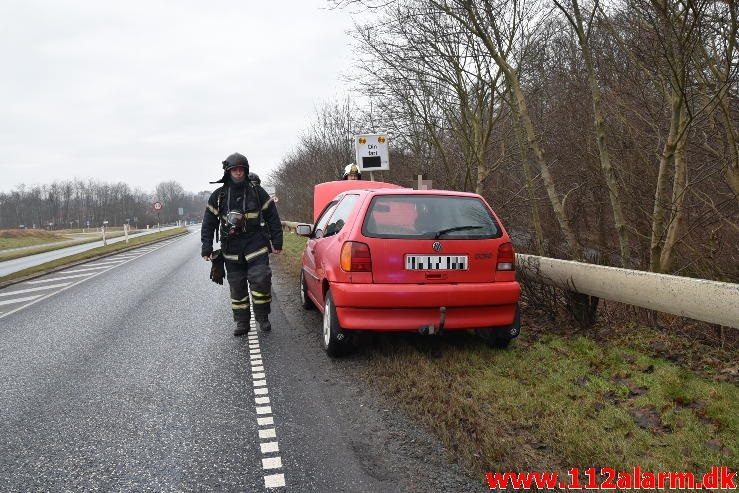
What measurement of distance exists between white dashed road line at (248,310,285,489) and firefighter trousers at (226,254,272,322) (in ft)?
3.32

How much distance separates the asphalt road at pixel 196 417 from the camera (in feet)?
8.96

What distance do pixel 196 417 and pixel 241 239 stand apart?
2773 mm

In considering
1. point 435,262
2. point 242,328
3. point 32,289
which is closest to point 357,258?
point 435,262

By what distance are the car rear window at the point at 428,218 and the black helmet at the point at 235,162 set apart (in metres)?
1.94

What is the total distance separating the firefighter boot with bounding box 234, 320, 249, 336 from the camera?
596cm

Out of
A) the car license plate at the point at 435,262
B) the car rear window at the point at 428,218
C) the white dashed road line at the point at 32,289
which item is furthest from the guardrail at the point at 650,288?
the white dashed road line at the point at 32,289

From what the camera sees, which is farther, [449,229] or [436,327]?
[449,229]

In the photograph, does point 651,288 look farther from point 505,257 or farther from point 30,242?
point 30,242

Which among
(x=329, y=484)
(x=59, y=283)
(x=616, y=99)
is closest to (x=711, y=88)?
(x=616, y=99)

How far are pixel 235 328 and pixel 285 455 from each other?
11.7 feet

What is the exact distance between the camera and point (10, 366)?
4.94 meters

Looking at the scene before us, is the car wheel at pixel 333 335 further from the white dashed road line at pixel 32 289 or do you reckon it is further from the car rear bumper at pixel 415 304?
the white dashed road line at pixel 32 289

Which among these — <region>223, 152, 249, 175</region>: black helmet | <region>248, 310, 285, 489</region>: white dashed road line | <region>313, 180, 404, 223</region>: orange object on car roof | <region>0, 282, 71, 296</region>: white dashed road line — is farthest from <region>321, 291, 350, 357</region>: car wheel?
<region>0, 282, 71, 296</region>: white dashed road line

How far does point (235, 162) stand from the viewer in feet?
19.5
